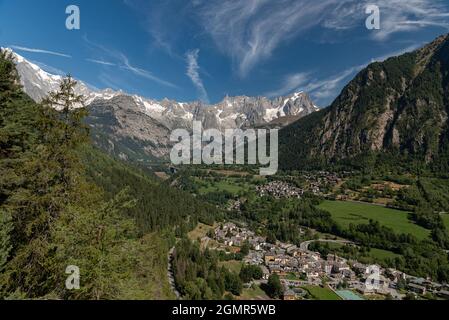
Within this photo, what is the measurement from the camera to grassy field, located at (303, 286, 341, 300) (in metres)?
70.5

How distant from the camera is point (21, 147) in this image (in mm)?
27328

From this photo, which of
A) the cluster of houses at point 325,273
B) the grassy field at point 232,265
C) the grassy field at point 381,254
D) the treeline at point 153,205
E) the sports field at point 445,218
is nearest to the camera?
the cluster of houses at point 325,273

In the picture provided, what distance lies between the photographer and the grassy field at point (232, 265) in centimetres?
8581

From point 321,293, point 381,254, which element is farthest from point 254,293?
point 381,254

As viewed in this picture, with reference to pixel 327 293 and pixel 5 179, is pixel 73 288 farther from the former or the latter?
pixel 327 293

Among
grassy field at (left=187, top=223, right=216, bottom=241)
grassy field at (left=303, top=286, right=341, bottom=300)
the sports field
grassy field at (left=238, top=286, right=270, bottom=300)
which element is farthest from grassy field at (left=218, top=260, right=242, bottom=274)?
the sports field

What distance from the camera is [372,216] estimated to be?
133375mm

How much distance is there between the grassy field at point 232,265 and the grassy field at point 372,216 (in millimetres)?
54496

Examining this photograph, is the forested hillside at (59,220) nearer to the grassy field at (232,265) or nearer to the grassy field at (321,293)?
the grassy field at (321,293)

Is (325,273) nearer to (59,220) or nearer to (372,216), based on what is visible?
(372,216)

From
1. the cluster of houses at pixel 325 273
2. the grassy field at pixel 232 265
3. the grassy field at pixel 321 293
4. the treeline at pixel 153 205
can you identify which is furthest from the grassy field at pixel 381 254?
the treeline at pixel 153 205

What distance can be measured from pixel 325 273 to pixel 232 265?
24.6 m

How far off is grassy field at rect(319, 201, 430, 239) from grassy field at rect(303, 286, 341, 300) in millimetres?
52596

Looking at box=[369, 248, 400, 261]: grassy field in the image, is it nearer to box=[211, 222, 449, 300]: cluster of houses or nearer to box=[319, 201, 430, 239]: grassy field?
box=[211, 222, 449, 300]: cluster of houses
